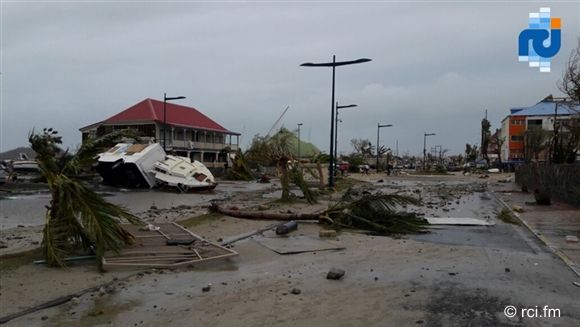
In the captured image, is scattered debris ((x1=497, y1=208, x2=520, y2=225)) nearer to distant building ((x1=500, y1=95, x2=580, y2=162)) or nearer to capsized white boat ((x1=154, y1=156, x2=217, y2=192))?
capsized white boat ((x1=154, y1=156, x2=217, y2=192))

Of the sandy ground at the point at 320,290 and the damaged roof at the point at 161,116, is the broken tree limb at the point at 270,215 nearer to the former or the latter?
the sandy ground at the point at 320,290

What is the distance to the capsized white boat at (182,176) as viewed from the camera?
102 feet

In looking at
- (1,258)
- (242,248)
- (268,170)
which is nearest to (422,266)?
(242,248)

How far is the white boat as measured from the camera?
3153cm

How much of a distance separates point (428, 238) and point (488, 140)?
97396 millimetres

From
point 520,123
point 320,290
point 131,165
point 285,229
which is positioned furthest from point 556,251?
point 520,123

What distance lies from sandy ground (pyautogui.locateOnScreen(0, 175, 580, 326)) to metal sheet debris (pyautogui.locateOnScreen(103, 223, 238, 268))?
0.87 feet

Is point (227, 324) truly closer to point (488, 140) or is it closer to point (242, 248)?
point (242, 248)

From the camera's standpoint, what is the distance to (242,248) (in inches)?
432

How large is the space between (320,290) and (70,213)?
192 inches

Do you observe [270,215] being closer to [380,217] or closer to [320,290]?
[380,217]

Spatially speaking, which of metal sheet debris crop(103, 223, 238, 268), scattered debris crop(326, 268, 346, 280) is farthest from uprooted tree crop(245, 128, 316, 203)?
scattered debris crop(326, 268, 346, 280)

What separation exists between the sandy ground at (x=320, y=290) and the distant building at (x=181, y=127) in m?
56.5

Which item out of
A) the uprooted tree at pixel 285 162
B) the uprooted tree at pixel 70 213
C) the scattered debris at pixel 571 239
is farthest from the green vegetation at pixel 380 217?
the uprooted tree at pixel 285 162
